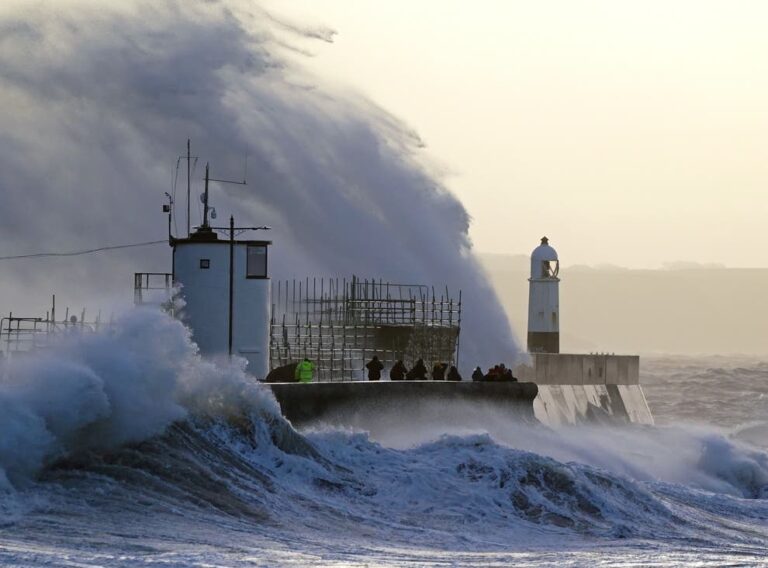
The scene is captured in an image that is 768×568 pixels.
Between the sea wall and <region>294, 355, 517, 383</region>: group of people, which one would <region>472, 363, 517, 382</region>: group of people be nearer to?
<region>294, 355, 517, 383</region>: group of people

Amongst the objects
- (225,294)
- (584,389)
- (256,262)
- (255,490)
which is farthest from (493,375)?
(255,490)

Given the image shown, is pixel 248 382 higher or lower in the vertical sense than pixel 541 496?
higher

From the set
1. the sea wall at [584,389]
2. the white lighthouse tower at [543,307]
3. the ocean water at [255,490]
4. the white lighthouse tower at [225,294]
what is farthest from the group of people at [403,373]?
the white lighthouse tower at [543,307]

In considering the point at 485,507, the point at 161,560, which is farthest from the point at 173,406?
the point at 161,560

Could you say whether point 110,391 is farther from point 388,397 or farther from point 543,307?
point 543,307

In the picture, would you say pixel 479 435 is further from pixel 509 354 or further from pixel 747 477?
pixel 509 354

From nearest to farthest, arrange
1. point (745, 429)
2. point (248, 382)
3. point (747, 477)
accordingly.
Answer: point (248, 382) → point (747, 477) → point (745, 429)

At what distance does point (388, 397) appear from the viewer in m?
23.5

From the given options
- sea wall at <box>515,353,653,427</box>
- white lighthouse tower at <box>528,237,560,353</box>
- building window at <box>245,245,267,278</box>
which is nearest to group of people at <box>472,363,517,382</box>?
sea wall at <box>515,353,653,427</box>

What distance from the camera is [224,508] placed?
16875 millimetres

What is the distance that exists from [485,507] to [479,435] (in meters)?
3.06

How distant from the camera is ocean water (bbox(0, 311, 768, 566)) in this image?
1512 cm

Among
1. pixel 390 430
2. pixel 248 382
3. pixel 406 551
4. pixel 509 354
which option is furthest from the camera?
pixel 509 354

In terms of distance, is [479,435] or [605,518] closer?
[605,518]
